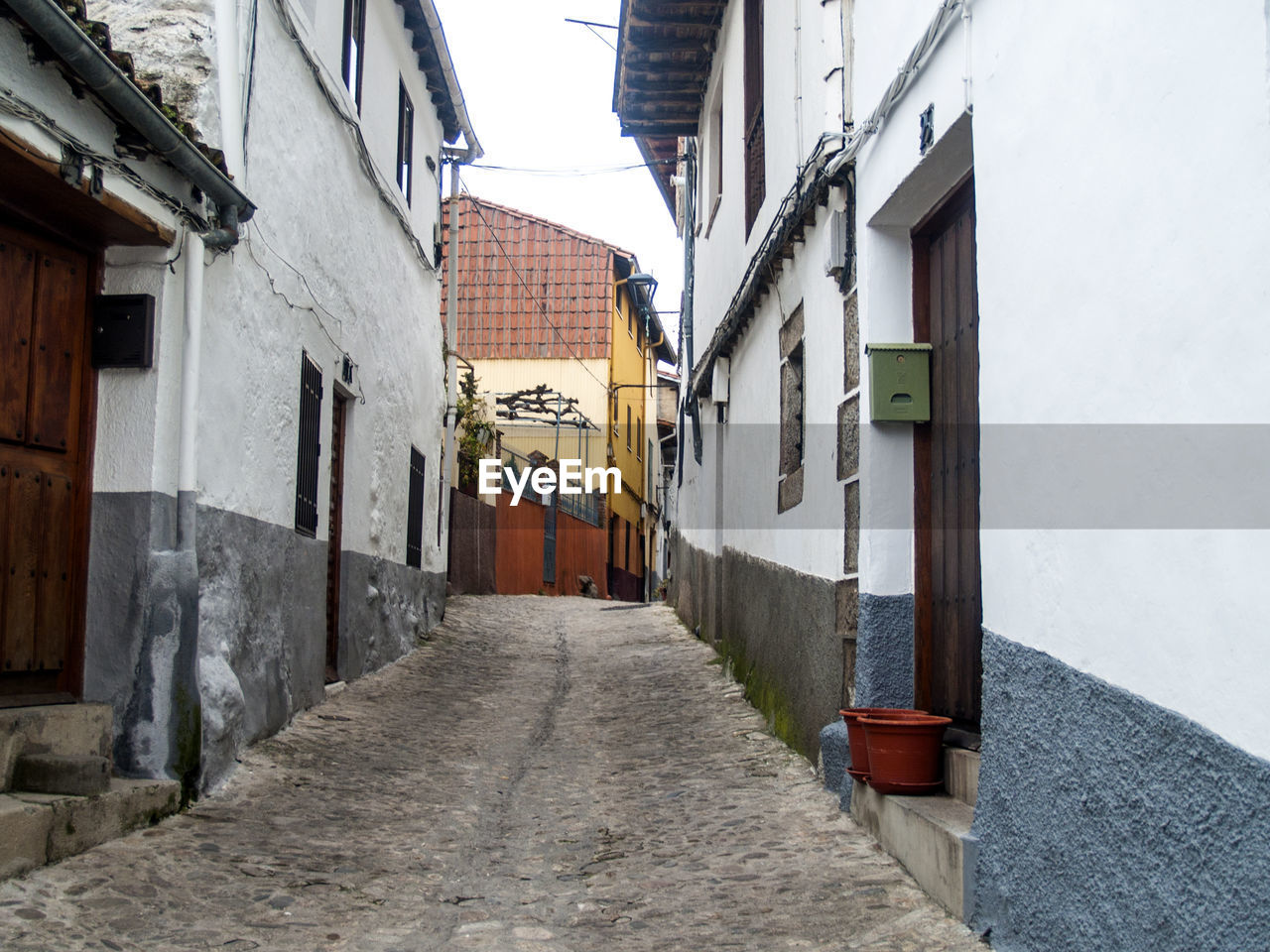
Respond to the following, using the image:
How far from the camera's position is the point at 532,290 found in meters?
23.8

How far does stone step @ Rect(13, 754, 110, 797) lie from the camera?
436cm

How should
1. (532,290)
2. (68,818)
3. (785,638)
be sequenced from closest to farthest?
(68,818), (785,638), (532,290)

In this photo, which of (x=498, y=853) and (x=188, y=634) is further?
(x=188, y=634)

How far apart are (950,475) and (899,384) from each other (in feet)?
1.42

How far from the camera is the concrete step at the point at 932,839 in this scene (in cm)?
370

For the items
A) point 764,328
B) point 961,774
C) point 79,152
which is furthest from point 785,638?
point 79,152

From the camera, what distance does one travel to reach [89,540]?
502 centimetres

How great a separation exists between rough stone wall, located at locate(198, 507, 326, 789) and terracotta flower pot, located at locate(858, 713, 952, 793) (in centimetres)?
292

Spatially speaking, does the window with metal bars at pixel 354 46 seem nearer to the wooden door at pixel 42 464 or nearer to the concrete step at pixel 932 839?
the wooden door at pixel 42 464

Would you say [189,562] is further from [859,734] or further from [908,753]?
[908,753]

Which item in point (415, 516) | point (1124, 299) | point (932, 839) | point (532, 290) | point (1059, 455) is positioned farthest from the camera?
point (532, 290)

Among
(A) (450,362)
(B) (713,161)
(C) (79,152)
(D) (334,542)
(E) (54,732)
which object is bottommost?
(E) (54,732)

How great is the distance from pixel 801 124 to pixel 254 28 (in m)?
2.92

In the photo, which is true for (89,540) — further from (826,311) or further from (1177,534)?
(1177,534)
